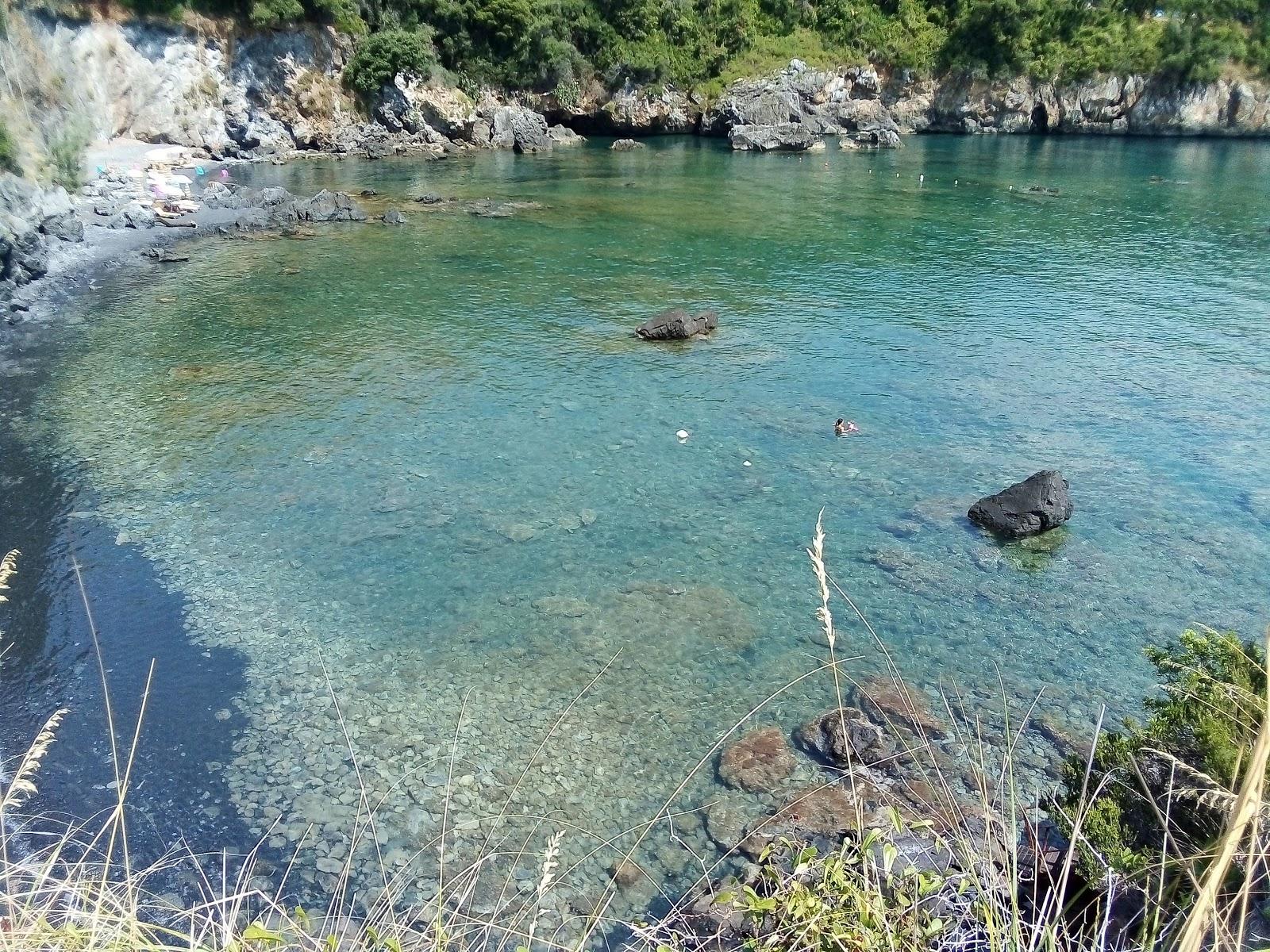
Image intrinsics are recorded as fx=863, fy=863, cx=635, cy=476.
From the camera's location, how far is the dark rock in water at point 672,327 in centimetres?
2858

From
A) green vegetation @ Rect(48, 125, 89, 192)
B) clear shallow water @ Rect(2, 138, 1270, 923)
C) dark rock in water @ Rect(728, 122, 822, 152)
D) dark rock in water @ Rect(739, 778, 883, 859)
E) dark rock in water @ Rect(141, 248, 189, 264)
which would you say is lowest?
dark rock in water @ Rect(739, 778, 883, 859)

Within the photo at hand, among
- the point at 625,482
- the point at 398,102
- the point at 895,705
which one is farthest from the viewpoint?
the point at 398,102

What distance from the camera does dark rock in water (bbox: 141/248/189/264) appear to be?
3762 centimetres

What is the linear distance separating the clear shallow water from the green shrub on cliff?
4038mm

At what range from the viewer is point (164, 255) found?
37906mm

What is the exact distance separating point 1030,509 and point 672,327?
1428cm

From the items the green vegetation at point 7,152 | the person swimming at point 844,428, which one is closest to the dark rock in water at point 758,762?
the person swimming at point 844,428

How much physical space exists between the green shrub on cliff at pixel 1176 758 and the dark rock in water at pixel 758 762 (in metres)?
4.17

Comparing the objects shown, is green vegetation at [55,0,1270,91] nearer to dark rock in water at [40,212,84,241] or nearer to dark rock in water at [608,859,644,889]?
dark rock in water at [40,212,84,241]

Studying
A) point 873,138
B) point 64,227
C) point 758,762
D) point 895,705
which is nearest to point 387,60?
point 64,227

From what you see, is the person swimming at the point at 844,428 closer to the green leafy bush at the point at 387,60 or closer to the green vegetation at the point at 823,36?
the green leafy bush at the point at 387,60

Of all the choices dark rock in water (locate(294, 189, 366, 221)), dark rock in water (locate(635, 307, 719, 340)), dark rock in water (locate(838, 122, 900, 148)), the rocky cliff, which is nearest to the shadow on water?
dark rock in water (locate(635, 307, 719, 340))

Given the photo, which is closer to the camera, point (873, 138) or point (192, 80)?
point (192, 80)

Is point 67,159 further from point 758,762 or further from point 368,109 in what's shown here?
point 758,762
